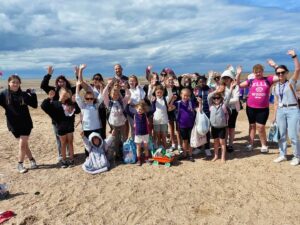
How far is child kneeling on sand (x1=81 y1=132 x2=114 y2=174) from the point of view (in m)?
7.33

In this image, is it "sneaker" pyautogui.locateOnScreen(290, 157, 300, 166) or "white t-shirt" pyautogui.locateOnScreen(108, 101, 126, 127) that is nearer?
"sneaker" pyautogui.locateOnScreen(290, 157, 300, 166)

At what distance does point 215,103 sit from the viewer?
7.51 meters

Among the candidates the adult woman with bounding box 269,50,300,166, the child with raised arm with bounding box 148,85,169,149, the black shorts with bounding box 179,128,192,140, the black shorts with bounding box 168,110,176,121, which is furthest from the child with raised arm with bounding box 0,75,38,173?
the adult woman with bounding box 269,50,300,166

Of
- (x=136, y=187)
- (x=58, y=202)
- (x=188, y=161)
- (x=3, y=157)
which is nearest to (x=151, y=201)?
(x=136, y=187)

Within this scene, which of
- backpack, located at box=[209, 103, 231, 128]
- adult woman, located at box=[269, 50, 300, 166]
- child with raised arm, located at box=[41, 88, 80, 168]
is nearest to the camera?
adult woman, located at box=[269, 50, 300, 166]

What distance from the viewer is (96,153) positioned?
24.7 feet

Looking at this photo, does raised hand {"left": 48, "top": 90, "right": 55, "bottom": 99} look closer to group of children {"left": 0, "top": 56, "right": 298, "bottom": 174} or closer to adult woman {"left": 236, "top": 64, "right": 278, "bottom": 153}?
group of children {"left": 0, "top": 56, "right": 298, "bottom": 174}

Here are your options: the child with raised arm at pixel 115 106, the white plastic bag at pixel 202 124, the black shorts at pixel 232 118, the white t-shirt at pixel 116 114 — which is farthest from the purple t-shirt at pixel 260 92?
the white t-shirt at pixel 116 114

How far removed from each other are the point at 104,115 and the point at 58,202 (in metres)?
2.75

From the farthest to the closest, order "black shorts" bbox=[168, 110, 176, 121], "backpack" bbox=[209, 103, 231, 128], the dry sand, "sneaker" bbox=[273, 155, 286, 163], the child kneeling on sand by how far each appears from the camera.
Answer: "black shorts" bbox=[168, 110, 176, 121], "backpack" bbox=[209, 103, 231, 128], the child kneeling on sand, "sneaker" bbox=[273, 155, 286, 163], the dry sand

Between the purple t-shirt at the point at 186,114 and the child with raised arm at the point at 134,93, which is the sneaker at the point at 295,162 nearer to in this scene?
the purple t-shirt at the point at 186,114

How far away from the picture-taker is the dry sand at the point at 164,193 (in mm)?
5086

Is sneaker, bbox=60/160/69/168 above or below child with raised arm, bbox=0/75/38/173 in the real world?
below

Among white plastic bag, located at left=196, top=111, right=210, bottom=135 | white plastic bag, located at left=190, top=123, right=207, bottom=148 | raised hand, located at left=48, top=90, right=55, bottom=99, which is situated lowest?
white plastic bag, located at left=190, top=123, right=207, bottom=148
